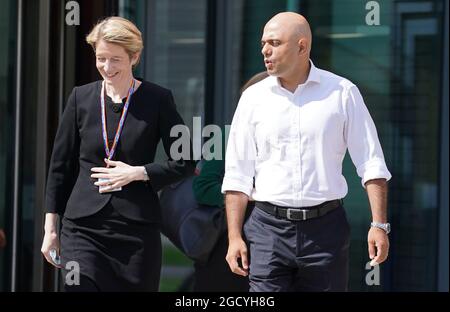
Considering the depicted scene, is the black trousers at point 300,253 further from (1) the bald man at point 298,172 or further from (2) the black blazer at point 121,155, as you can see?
(2) the black blazer at point 121,155

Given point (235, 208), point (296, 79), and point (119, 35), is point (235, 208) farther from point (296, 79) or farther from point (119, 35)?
point (119, 35)

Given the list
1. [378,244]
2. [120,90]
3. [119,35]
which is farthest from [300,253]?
[119,35]

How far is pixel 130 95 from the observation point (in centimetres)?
457

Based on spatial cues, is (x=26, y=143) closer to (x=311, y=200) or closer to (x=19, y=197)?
(x=19, y=197)

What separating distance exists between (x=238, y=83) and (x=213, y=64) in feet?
0.69

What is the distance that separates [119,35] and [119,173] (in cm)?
57

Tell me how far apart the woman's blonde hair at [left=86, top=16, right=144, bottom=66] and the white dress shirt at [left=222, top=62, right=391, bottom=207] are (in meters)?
0.60

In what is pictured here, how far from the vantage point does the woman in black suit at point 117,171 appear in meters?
4.48

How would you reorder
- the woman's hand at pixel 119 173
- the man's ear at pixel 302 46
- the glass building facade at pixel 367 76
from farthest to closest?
the glass building facade at pixel 367 76 < the woman's hand at pixel 119 173 < the man's ear at pixel 302 46

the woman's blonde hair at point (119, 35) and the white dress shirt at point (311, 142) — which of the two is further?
the woman's blonde hair at point (119, 35)

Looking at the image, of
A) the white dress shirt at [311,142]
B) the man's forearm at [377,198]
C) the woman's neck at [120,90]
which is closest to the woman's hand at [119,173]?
the woman's neck at [120,90]

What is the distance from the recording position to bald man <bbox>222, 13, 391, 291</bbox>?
4262mm

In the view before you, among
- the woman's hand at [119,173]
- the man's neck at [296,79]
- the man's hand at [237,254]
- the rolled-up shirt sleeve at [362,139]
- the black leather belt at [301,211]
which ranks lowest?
the man's hand at [237,254]
